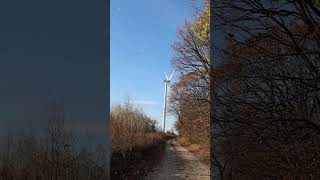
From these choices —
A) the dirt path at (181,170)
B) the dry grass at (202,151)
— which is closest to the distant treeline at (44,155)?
the dry grass at (202,151)

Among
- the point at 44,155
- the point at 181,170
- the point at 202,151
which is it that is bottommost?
the point at 181,170

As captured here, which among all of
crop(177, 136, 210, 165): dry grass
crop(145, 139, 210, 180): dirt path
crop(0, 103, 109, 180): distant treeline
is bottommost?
crop(145, 139, 210, 180): dirt path

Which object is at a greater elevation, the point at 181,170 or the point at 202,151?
the point at 202,151

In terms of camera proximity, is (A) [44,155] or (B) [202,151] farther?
(B) [202,151]

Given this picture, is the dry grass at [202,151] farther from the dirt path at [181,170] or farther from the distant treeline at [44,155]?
the distant treeline at [44,155]

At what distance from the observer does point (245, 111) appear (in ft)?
16.1

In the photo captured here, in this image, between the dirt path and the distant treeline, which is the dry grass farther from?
the distant treeline

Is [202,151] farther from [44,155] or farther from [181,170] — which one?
[44,155]

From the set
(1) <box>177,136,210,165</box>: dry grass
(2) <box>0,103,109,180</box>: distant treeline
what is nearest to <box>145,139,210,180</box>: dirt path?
(1) <box>177,136,210,165</box>: dry grass

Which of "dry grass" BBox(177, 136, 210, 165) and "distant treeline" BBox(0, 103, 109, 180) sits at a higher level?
"distant treeline" BBox(0, 103, 109, 180)

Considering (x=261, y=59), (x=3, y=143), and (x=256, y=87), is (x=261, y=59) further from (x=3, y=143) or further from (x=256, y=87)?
(x=3, y=143)

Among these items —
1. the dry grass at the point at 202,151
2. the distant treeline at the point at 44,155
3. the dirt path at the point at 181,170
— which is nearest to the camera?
the distant treeline at the point at 44,155

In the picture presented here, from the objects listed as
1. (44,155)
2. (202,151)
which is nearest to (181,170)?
(202,151)

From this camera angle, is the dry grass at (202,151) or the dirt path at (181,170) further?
the dirt path at (181,170)
